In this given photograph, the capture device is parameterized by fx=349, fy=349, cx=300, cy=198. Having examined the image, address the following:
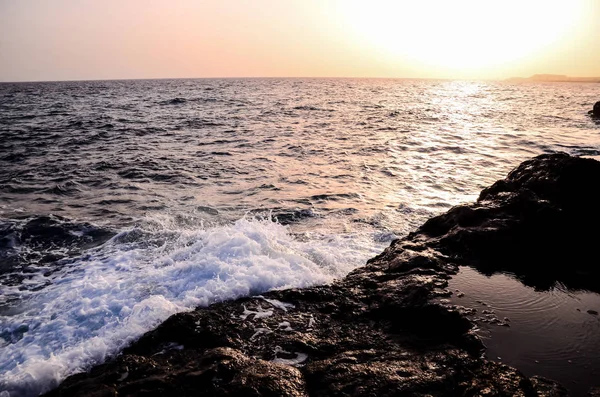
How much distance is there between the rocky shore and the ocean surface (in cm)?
74

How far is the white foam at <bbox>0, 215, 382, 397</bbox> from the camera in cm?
430

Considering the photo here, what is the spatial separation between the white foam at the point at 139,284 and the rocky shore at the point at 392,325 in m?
0.44

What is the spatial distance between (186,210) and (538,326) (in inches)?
339

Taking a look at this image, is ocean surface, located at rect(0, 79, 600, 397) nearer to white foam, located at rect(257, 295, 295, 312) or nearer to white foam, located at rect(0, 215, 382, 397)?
white foam, located at rect(0, 215, 382, 397)

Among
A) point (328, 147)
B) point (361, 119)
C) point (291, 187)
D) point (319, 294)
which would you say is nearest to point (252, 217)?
point (291, 187)

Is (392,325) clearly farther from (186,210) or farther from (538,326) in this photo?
(186,210)

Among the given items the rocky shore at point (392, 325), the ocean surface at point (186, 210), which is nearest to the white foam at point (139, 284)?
the ocean surface at point (186, 210)

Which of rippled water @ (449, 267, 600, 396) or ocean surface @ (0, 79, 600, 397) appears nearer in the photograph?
rippled water @ (449, 267, 600, 396)

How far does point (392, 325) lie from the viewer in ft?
14.1

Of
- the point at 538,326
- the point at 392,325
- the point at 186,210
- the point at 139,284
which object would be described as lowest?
the point at 139,284

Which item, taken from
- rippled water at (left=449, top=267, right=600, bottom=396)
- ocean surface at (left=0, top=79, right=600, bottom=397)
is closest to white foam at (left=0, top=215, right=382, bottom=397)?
ocean surface at (left=0, top=79, right=600, bottom=397)

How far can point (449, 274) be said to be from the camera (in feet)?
17.2

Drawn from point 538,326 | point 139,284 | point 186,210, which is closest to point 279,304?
point 139,284

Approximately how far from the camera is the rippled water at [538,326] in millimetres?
3365
